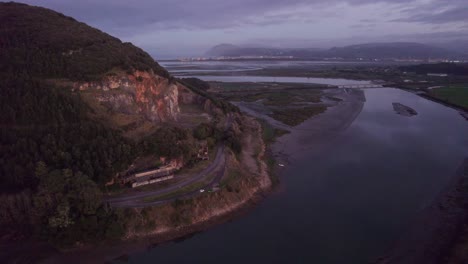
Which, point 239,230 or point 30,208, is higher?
point 30,208

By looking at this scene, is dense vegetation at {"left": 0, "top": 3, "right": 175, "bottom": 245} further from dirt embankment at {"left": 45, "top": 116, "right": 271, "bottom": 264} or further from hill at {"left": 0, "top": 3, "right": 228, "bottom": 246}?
dirt embankment at {"left": 45, "top": 116, "right": 271, "bottom": 264}

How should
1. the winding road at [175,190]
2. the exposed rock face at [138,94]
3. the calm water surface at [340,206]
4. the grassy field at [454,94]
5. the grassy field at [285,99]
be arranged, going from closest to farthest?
the calm water surface at [340,206] < the winding road at [175,190] < the exposed rock face at [138,94] < the grassy field at [285,99] < the grassy field at [454,94]

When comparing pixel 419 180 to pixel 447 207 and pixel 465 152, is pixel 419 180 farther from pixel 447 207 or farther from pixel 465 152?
pixel 465 152

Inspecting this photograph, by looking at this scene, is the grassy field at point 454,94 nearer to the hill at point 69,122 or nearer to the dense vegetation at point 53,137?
the hill at point 69,122

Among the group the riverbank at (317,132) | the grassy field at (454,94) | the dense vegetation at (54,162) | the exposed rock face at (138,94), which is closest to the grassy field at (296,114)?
the riverbank at (317,132)

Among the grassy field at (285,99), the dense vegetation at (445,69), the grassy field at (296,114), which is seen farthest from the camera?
the dense vegetation at (445,69)

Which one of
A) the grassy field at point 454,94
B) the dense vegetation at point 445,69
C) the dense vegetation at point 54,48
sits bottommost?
the grassy field at point 454,94

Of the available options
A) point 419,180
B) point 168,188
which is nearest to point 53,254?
point 168,188
